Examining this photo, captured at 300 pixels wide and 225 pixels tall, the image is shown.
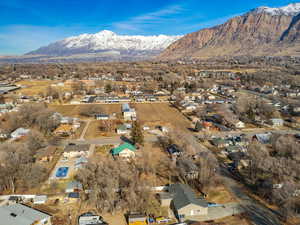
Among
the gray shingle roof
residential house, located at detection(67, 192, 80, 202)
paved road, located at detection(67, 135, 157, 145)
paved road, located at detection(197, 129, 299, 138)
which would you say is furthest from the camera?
paved road, located at detection(197, 129, 299, 138)

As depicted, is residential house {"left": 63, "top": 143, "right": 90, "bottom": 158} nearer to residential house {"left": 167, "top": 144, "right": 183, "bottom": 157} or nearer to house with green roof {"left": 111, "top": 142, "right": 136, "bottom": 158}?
house with green roof {"left": 111, "top": 142, "right": 136, "bottom": 158}

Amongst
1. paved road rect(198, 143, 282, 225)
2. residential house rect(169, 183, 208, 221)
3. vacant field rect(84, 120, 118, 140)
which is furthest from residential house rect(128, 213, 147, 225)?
vacant field rect(84, 120, 118, 140)

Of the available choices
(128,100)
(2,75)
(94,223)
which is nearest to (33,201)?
(94,223)

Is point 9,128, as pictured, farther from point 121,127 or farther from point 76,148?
point 121,127

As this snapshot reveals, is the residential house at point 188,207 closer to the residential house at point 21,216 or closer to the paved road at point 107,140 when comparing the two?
the residential house at point 21,216

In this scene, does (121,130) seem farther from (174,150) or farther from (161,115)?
(161,115)

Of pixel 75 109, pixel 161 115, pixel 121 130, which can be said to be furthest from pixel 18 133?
pixel 161 115

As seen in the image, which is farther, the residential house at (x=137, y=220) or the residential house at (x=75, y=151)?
the residential house at (x=75, y=151)

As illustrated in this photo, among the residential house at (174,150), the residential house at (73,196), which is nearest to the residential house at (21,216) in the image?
the residential house at (73,196)
